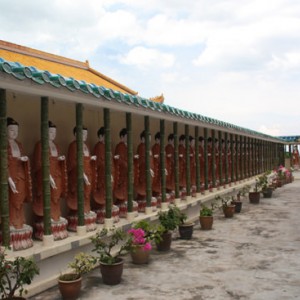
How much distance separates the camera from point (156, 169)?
1031cm

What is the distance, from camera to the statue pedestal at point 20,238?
5.67m

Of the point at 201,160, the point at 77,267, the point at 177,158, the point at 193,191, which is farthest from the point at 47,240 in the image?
the point at 201,160

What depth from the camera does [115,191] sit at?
8.61 meters

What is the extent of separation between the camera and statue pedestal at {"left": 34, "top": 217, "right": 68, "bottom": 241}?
6.38 meters

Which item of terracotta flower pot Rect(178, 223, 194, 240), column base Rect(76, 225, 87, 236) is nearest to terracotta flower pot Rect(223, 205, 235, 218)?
terracotta flower pot Rect(178, 223, 194, 240)

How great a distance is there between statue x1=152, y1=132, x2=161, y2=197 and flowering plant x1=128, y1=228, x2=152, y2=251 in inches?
136

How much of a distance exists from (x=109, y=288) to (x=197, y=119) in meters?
6.63

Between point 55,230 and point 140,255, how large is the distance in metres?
1.51

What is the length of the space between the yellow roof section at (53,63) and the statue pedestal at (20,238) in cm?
483

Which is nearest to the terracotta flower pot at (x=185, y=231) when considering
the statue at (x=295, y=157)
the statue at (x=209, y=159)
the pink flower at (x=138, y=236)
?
the pink flower at (x=138, y=236)

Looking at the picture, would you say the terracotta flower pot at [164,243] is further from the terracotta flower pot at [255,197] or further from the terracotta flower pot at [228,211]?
the terracotta flower pot at [255,197]

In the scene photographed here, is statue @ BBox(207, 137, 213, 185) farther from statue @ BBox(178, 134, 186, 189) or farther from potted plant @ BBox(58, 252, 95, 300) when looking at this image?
potted plant @ BBox(58, 252, 95, 300)

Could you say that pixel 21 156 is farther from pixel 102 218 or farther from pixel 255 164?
pixel 255 164

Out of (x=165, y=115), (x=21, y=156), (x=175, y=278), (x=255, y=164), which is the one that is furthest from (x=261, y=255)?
(x=255, y=164)
